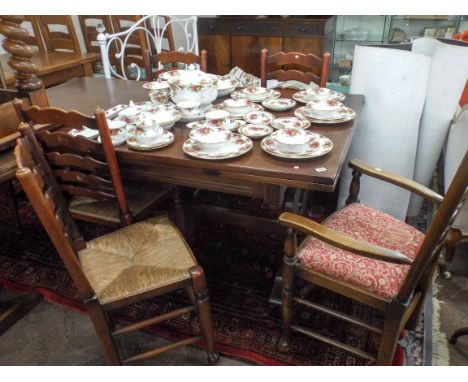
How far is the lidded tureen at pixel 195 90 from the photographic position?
1.65 metres

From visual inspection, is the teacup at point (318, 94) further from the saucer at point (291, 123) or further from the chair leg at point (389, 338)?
the chair leg at point (389, 338)

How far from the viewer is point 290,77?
2152 millimetres

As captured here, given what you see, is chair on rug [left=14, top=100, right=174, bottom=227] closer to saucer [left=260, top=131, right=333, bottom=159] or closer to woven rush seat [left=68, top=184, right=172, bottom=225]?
woven rush seat [left=68, top=184, right=172, bottom=225]

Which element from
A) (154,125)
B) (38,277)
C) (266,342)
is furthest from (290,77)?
(38,277)

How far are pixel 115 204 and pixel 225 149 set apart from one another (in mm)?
625

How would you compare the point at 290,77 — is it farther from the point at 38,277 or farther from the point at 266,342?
the point at 38,277

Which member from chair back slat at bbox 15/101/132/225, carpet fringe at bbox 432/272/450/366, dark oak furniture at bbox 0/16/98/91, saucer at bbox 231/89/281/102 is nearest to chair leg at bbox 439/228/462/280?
carpet fringe at bbox 432/272/450/366

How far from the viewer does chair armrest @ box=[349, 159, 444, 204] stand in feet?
4.01

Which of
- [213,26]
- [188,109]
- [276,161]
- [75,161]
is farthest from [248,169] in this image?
[213,26]

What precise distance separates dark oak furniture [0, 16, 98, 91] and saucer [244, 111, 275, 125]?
39.8 inches

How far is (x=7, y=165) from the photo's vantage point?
1.62 meters

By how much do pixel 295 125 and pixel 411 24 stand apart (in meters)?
2.64

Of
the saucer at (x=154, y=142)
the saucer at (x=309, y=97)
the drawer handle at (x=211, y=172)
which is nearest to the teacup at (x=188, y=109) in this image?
the saucer at (x=154, y=142)

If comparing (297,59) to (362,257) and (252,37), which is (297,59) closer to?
(362,257)
